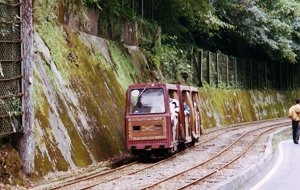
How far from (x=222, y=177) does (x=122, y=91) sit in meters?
9.25

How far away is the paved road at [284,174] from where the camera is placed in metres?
11.5

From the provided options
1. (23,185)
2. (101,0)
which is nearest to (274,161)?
(23,185)

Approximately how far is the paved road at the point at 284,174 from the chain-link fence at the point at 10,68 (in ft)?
19.3

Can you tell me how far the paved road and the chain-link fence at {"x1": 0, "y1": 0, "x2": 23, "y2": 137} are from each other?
5869 millimetres

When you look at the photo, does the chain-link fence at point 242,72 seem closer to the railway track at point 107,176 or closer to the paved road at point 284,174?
the paved road at point 284,174

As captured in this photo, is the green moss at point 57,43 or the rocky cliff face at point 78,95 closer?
the rocky cliff face at point 78,95

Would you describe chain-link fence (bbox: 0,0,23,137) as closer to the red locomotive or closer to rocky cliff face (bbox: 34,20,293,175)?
rocky cliff face (bbox: 34,20,293,175)

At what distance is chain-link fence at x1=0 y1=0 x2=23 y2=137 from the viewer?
40.5 ft

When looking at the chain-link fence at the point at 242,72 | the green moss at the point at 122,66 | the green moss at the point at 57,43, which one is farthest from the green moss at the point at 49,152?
the chain-link fence at the point at 242,72

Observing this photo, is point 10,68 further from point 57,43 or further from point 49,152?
point 57,43

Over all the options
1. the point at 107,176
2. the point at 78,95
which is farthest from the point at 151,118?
the point at 107,176

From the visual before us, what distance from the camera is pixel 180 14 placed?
30.8 m

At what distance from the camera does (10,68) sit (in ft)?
41.8

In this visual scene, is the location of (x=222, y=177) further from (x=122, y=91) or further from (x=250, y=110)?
(x=250, y=110)
